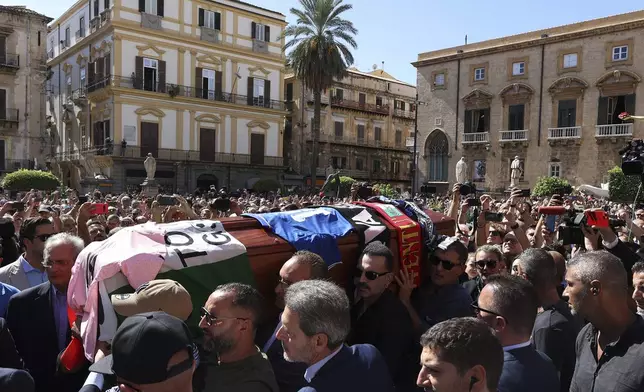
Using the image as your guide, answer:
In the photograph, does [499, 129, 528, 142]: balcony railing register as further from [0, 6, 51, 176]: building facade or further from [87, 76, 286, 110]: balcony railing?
[0, 6, 51, 176]: building facade

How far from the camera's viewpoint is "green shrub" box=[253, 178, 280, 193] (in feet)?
105

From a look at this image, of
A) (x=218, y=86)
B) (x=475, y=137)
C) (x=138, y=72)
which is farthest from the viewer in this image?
(x=475, y=137)

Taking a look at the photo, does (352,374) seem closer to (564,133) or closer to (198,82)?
(564,133)

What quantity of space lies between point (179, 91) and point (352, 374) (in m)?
30.9

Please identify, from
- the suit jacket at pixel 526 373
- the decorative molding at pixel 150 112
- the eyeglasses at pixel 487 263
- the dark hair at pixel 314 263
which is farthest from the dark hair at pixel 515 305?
the decorative molding at pixel 150 112

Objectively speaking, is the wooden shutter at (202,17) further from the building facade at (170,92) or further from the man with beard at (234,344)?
the man with beard at (234,344)

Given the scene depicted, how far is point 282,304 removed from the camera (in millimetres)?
3473

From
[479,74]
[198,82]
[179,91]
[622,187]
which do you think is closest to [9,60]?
[179,91]

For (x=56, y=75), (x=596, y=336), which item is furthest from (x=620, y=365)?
(x=56, y=75)

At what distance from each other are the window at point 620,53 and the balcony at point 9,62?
33.8m

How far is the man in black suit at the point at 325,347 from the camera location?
8.13ft

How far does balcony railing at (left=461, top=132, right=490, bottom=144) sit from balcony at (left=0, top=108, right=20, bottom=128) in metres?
27.3

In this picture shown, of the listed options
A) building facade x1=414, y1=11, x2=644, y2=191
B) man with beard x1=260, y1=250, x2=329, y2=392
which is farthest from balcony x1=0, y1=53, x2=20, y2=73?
man with beard x1=260, y1=250, x2=329, y2=392

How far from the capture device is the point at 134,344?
175 centimetres
